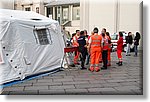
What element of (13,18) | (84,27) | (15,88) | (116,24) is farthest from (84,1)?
(15,88)

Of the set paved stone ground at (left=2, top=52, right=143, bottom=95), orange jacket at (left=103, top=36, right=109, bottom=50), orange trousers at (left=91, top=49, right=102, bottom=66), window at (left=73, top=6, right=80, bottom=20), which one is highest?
window at (left=73, top=6, right=80, bottom=20)

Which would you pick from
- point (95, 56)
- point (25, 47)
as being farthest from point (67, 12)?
point (25, 47)

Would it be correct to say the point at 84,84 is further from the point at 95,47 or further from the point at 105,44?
the point at 105,44

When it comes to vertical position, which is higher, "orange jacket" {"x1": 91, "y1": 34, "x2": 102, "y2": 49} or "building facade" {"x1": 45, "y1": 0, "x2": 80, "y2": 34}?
"building facade" {"x1": 45, "y1": 0, "x2": 80, "y2": 34}

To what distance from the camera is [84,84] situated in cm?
866

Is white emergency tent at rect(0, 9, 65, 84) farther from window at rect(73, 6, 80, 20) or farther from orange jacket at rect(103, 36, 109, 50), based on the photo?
window at rect(73, 6, 80, 20)

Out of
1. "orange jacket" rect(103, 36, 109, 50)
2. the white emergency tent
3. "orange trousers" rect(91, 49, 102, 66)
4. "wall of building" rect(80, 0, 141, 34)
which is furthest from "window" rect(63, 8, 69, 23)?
"orange trousers" rect(91, 49, 102, 66)

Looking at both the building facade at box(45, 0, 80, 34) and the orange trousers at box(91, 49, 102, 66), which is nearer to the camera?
the orange trousers at box(91, 49, 102, 66)

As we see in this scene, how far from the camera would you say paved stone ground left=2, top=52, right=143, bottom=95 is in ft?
25.1

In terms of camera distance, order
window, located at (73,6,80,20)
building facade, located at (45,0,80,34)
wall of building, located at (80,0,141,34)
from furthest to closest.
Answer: window, located at (73,6,80,20) → building facade, located at (45,0,80,34) → wall of building, located at (80,0,141,34)

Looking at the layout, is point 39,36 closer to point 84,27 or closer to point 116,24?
point 116,24

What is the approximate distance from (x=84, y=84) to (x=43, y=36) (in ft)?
10.8

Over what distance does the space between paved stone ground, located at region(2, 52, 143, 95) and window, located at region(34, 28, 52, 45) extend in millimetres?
1349

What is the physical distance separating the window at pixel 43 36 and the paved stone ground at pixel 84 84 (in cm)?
135
